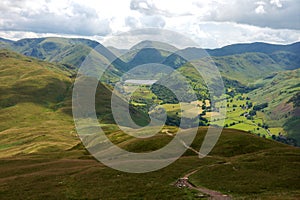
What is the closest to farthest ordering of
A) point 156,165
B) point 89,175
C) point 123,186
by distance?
point 123,186
point 89,175
point 156,165

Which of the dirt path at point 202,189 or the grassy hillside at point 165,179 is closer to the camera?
the dirt path at point 202,189

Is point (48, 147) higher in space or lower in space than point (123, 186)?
lower

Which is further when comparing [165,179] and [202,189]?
[165,179]

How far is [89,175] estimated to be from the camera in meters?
72.9

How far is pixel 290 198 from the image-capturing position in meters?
47.6

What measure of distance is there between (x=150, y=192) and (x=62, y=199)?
53.1 ft

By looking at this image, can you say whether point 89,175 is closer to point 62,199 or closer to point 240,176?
point 62,199

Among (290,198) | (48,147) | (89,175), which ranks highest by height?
(290,198)

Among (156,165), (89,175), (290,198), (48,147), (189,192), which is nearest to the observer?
(290,198)

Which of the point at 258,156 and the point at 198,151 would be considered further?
the point at 198,151

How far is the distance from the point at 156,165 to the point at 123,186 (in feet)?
59.8

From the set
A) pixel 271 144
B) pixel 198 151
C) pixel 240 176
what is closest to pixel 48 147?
pixel 198 151

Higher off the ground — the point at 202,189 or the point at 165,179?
the point at 202,189

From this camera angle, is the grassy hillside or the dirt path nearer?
the dirt path
